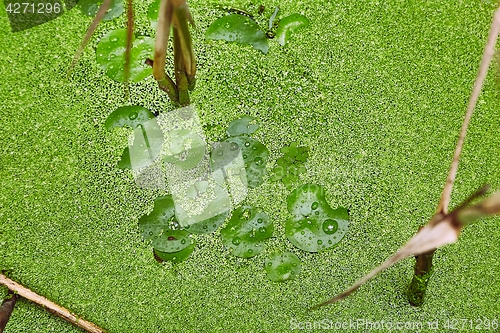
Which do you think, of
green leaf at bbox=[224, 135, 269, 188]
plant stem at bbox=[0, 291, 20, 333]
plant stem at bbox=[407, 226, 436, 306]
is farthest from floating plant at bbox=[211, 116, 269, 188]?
plant stem at bbox=[0, 291, 20, 333]

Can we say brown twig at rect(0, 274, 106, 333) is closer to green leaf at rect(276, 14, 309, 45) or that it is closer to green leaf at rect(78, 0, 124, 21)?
green leaf at rect(78, 0, 124, 21)

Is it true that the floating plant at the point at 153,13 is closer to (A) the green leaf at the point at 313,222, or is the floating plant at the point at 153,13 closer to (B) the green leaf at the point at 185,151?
(B) the green leaf at the point at 185,151

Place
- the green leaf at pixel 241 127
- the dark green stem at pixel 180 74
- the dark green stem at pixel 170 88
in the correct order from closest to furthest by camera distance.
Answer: the dark green stem at pixel 180 74
the dark green stem at pixel 170 88
the green leaf at pixel 241 127

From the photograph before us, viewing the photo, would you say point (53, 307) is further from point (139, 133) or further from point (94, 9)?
point (94, 9)

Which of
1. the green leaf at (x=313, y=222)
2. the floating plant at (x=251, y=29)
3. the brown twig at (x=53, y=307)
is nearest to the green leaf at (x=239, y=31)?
the floating plant at (x=251, y=29)

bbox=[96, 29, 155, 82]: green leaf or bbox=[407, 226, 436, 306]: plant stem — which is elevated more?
bbox=[96, 29, 155, 82]: green leaf
